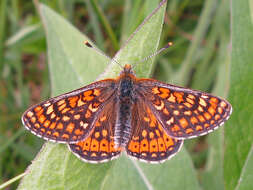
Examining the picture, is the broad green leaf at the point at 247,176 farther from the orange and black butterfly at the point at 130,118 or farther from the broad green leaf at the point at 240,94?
the orange and black butterfly at the point at 130,118

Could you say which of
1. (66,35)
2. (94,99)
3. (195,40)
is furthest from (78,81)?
(195,40)

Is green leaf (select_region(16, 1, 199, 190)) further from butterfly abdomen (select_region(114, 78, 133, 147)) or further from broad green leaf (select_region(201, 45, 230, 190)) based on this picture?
broad green leaf (select_region(201, 45, 230, 190))

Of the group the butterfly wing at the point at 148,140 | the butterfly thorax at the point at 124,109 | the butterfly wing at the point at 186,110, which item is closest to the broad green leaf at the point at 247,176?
the butterfly wing at the point at 186,110

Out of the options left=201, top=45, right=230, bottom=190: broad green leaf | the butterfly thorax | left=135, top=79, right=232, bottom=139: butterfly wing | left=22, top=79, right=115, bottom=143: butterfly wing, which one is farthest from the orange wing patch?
left=201, top=45, right=230, bottom=190: broad green leaf

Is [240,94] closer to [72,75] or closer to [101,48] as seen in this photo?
[72,75]

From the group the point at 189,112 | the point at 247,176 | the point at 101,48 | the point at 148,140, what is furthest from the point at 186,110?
the point at 101,48

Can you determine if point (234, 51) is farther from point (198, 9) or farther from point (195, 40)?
point (198, 9)
